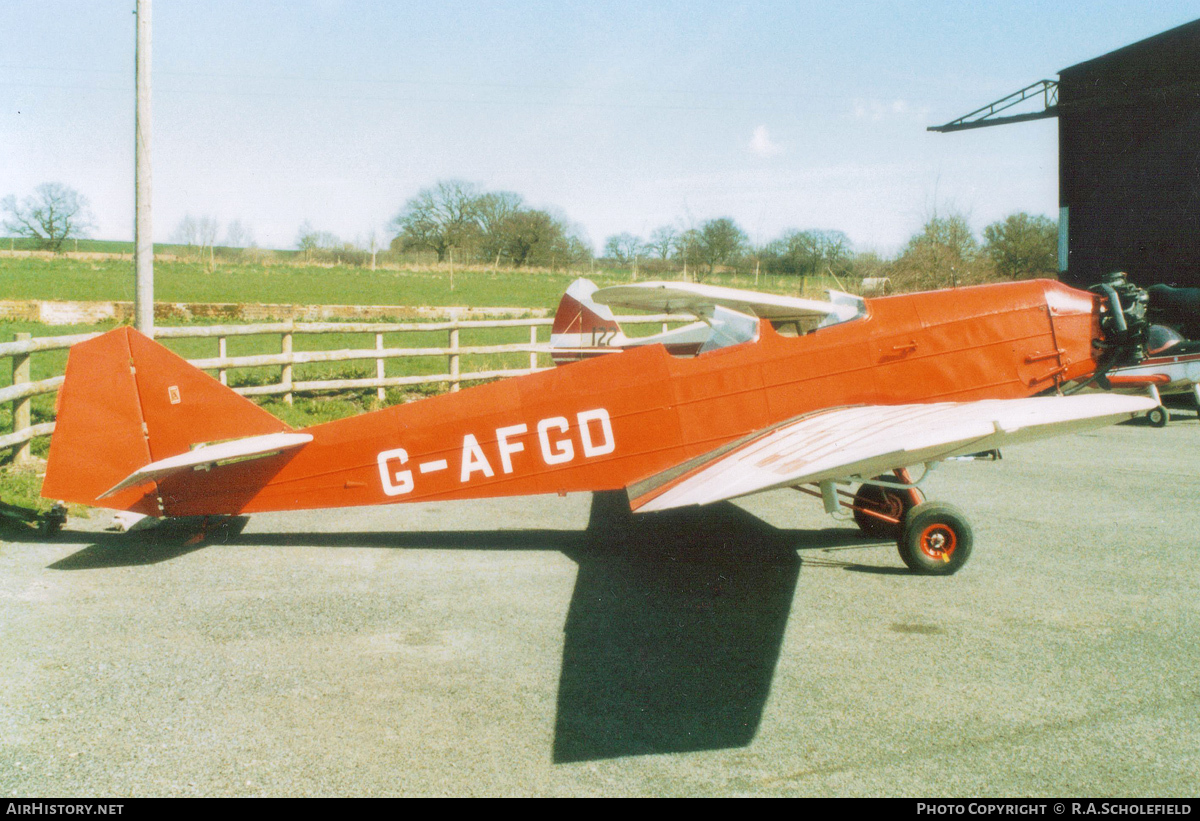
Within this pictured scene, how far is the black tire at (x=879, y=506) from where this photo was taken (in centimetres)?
614

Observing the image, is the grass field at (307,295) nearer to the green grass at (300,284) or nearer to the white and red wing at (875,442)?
the green grass at (300,284)

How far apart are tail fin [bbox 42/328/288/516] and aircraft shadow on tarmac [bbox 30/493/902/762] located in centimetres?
53

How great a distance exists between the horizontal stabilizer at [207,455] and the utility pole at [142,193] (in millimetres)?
3584

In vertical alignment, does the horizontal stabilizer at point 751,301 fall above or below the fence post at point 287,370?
above

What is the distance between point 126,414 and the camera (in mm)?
5492

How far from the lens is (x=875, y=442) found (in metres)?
4.45

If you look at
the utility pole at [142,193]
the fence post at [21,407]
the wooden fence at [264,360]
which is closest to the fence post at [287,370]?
the wooden fence at [264,360]

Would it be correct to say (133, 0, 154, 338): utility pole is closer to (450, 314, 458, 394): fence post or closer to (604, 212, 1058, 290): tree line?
(450, 314, 458, 394): fence post

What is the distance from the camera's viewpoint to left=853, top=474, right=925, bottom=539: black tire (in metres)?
6.14

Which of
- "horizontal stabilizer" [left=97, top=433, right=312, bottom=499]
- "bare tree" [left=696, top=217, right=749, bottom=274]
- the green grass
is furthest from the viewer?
the green grass

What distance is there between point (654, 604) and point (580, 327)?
5063mm

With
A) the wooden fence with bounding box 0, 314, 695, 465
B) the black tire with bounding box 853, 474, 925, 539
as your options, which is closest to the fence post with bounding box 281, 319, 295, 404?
the wooden fence with bounding box 0, 314, 695, 465

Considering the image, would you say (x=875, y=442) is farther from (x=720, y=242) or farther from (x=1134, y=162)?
(x=720, y=242)
